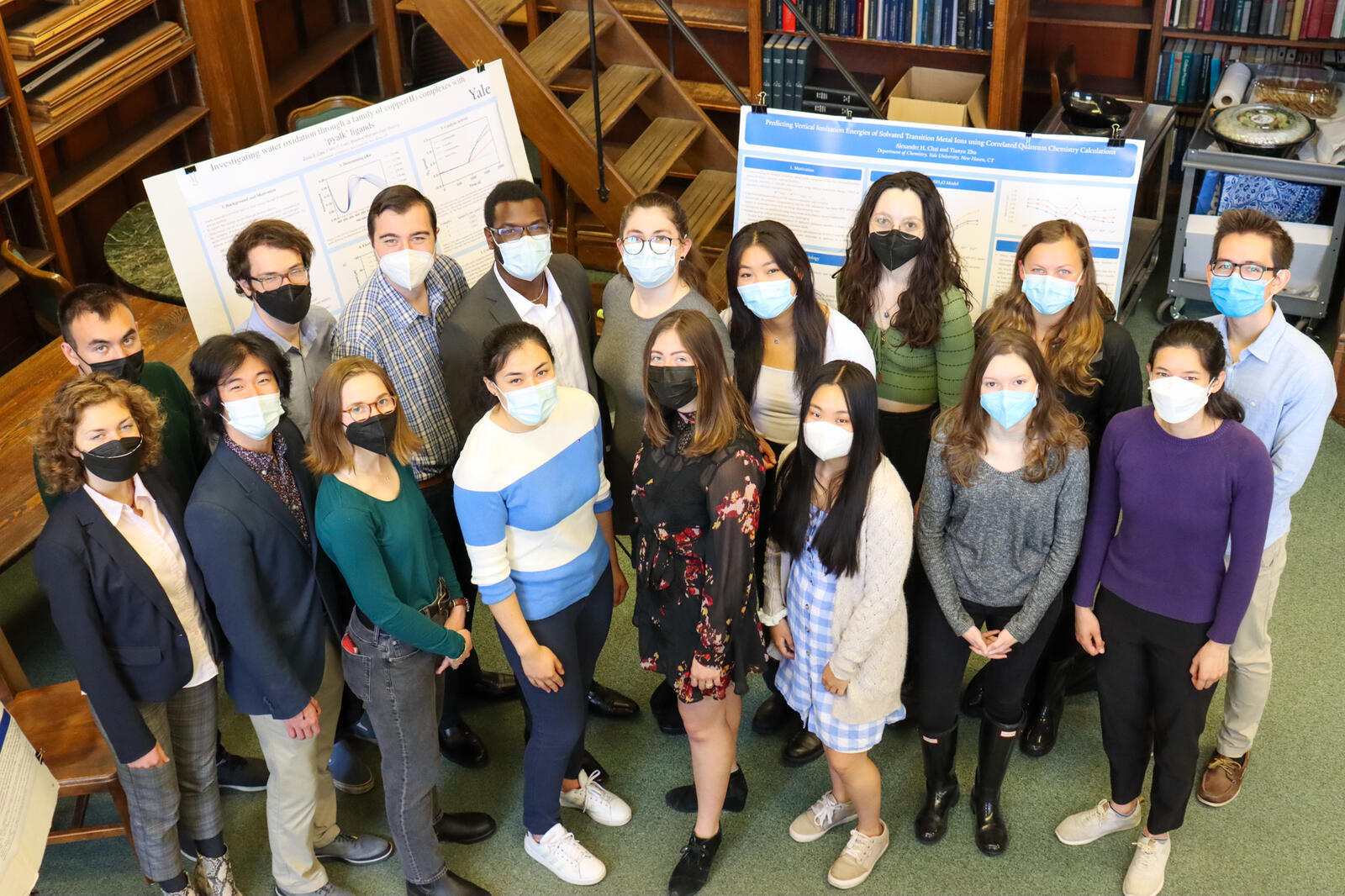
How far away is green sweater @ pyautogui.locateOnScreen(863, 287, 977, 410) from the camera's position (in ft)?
10.1

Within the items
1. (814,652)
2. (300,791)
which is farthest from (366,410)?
(814,652)

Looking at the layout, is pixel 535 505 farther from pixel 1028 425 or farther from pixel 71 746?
pixel 71 746

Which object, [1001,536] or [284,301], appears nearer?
[1001,536]

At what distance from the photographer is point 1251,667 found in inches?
122

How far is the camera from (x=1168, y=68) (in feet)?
19.4

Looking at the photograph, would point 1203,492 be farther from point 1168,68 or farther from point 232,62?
point 232,62

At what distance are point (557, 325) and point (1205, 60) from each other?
13.8 ft

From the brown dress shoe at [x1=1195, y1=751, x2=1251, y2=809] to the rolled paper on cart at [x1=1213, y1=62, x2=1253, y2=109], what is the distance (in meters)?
3.29

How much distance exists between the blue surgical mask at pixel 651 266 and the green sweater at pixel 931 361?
57 cm

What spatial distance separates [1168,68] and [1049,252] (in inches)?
144

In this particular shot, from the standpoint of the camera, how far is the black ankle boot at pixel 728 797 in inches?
130

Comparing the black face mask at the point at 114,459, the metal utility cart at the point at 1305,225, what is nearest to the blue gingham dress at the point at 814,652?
the black face mask at the point at 114,459

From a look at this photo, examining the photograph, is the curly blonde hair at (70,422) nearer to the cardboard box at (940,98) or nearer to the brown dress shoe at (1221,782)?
the brown dress shoe at (1221,782)

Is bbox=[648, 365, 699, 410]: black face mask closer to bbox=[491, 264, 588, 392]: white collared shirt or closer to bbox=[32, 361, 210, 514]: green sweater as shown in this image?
bbox=[491, 264, 588, 392]: white collared shirt
